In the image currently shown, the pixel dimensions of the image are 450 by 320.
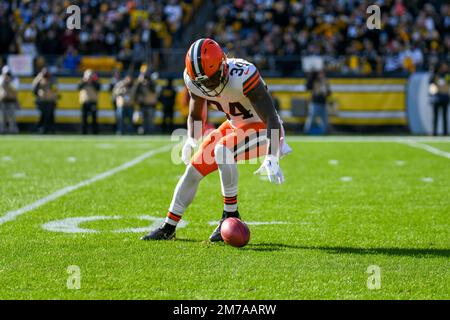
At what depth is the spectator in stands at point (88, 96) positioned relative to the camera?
20.1 metres

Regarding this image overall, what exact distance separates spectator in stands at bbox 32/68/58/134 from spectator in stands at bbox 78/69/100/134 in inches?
29.5

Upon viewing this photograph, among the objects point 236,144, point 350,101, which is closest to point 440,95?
point 350,101

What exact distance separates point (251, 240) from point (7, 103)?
603 inches

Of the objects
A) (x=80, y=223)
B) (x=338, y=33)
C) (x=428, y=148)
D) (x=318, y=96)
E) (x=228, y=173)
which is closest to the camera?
(x=228, y=173)

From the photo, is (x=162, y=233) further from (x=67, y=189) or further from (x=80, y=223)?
(x=67, y=189)

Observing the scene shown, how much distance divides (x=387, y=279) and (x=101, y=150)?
1076cm

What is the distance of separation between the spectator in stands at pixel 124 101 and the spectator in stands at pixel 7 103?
240 cm

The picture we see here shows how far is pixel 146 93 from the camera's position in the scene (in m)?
20.4

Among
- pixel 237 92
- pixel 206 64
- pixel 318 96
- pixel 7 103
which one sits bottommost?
pixel 7 103

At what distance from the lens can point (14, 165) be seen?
40.5ft

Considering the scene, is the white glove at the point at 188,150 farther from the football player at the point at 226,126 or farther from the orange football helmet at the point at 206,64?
the orange football helmet at the point at 206,64

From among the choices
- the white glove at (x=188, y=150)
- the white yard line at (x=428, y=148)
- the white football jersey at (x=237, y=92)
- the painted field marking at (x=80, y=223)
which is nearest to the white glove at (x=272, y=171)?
the white football jersey at (x=237, y=92)

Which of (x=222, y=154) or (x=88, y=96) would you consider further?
(x=88, y=96)
